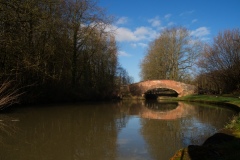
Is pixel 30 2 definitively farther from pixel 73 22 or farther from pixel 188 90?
pixel 188 90

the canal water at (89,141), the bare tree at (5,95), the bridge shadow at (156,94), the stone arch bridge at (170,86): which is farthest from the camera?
the bridge shadow at (156,94)

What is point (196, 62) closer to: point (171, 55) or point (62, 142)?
point (171, 55)

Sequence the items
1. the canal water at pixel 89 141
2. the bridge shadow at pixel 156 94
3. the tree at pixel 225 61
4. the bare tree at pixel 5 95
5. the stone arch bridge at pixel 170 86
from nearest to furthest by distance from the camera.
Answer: the canal water at pixel 89 141 → the bare tree at pixel 5 95 → the tree at pixel 225 61 → the stone arch bridge at pixel 170 86 → the bridge shadow at pixel 156 94

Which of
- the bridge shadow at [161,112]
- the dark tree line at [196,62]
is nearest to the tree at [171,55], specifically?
the dark tree line at [196,62]

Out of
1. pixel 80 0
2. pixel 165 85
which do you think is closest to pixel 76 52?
pixel 80 0

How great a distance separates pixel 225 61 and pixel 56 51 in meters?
17.3

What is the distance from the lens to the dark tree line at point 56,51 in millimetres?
14203

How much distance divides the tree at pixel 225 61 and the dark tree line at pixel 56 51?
1055 centimetres

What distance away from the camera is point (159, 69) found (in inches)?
1503

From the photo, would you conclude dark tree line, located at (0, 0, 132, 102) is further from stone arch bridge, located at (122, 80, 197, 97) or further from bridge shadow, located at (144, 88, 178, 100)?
bridge shadow, located at (144, 88, 178, 100)

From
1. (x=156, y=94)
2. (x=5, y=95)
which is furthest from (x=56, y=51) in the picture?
(x=156, y=94)

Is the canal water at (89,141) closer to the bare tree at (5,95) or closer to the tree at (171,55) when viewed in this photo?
the bare tree at (5,95)

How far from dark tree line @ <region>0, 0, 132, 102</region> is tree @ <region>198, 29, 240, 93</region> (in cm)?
1055

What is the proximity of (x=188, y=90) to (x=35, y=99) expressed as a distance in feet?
66.1
